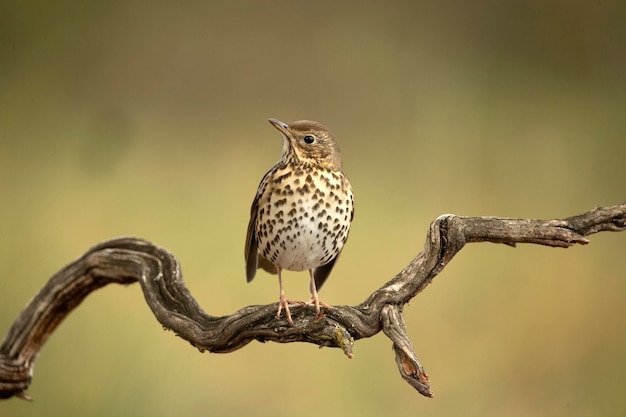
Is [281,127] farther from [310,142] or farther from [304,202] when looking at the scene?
[304,202]

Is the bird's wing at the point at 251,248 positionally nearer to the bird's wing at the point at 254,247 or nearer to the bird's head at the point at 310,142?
the bird's wing at the point at 254,247

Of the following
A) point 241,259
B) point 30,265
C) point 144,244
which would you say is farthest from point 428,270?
point 30,265

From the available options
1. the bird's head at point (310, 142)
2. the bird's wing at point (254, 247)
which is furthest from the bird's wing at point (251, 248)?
the bird's head at point (310, 142)

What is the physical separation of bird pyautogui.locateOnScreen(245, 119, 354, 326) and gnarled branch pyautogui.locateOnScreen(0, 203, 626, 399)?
0.42ft

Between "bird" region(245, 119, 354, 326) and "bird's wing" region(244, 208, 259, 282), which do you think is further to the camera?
"bird's wing" region(244, 208, 259, 282)

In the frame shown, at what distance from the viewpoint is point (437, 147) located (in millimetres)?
3670

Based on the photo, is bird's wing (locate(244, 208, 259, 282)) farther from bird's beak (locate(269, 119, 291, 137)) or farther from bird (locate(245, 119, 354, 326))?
bird's beak (locate(269, 119, 291, 137))

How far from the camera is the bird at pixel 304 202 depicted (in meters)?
2.53

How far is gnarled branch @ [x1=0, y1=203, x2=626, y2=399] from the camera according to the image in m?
2.35

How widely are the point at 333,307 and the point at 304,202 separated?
0.35 meters

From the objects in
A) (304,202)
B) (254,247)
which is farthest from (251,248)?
(304,202)

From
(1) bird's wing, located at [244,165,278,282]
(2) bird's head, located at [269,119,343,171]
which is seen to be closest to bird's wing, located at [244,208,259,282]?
(1) bird's wing, located at [244,165,278,282]

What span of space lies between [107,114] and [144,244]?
39.6 inches

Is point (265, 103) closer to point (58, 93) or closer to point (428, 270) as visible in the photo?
point (58, 93)
